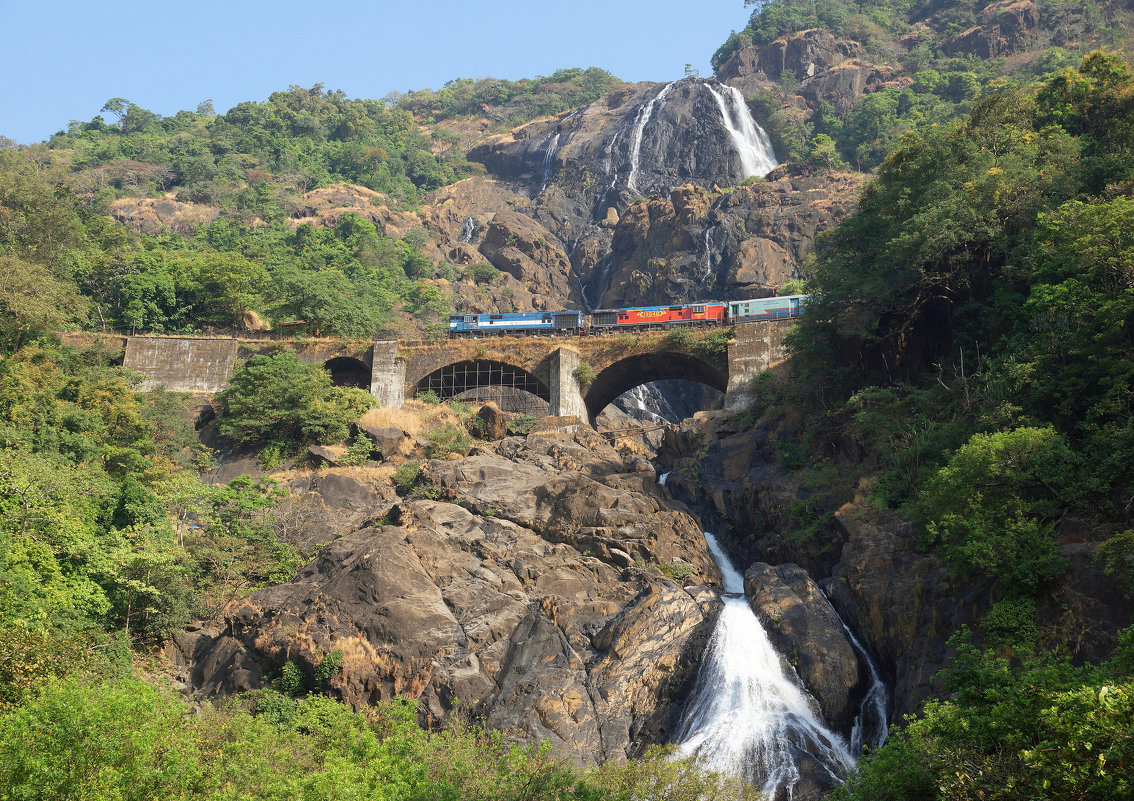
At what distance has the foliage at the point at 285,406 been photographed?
150 ft

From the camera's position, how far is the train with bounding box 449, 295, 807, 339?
181 ft

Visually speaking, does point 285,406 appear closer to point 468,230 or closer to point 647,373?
point 647,373

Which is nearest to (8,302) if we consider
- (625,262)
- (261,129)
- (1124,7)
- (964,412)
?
(964,412)

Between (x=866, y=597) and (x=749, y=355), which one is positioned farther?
(x=749, y=355)

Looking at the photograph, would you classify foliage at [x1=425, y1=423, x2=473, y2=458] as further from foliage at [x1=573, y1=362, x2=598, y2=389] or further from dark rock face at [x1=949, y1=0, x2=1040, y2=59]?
dark rock face at [x1=949, y1=0, x2=1040, y2=59]

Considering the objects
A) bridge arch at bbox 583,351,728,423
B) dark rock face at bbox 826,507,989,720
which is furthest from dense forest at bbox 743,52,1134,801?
bridge arch at bbox 583,351,728,423

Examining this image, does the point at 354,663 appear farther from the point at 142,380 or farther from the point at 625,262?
the point at 625,262

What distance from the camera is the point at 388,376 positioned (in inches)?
2124

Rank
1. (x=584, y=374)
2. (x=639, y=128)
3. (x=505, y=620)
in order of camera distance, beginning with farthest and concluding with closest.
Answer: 1. (x=639, y=128)
2. (x=584, y=374)
3. (x=505, y=620)

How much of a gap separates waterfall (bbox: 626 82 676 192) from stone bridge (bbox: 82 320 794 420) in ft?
163

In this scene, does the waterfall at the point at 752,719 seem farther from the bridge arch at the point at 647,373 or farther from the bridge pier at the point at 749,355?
the bridge arch at the point at 647,373

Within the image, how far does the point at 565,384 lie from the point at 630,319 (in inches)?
393

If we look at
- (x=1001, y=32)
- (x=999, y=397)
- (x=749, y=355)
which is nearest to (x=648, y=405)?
(x=749, y=355)

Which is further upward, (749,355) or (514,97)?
(514,97)
